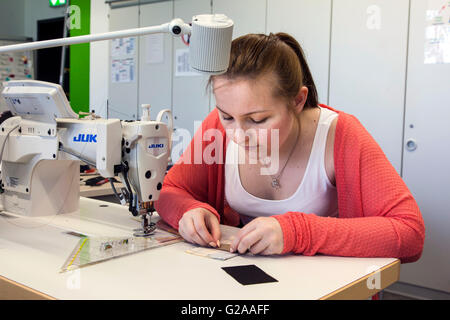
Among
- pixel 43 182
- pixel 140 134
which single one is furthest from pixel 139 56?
pixel 140 134

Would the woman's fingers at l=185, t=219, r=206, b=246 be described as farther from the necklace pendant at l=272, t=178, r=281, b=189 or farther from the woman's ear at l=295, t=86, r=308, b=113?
the woman's ear at l=295, t=86, r=308, b=113

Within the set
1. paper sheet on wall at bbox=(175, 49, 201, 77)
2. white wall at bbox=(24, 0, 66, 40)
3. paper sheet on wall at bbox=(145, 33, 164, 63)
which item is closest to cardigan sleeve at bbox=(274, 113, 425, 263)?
paper sheet on wall at bbox=(175, 49, 201, 77)

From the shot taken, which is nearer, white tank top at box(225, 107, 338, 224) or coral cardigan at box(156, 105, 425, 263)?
coral cardigan at box(156, 105, 425, 263)

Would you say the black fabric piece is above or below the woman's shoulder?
below

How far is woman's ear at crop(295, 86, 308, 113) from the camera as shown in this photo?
1333mm

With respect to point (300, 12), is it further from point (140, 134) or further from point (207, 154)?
point (140, 134)

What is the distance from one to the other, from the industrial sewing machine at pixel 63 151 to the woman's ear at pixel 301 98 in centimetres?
39

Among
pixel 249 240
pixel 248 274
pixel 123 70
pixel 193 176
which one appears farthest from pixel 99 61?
pixel 248 274

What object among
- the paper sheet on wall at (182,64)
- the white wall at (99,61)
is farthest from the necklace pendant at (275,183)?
the white wall at (99,61)

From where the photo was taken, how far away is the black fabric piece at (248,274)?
37.0 inches

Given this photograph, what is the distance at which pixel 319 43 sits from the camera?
123 inches

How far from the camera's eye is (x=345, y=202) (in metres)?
1.33

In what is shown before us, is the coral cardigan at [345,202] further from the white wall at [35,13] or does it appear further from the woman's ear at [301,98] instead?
the white wall at [35,13]

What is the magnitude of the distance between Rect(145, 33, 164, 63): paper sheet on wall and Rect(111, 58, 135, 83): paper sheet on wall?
0.24 metres
